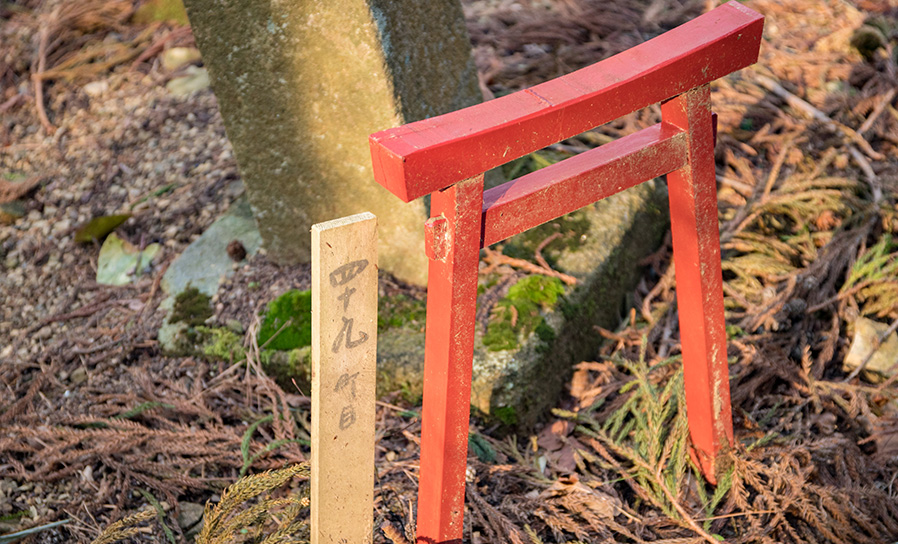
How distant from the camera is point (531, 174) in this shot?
4.42ft

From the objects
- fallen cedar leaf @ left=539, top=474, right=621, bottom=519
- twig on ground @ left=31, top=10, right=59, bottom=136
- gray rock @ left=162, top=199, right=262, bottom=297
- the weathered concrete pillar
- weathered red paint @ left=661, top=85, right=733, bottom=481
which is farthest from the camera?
twig on ground @ left=31, top=10, right=59, bottom=136

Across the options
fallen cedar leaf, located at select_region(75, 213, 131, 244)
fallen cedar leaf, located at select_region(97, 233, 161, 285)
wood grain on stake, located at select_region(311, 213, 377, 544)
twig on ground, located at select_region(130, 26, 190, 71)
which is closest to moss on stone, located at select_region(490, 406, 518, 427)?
wood grain on stake, located at select_region(311, 213, 377, 544)

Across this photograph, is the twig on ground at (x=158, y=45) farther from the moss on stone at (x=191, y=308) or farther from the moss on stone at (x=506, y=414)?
the moss on stone at (x=506, y=414)

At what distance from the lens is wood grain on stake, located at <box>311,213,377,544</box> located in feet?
3.65

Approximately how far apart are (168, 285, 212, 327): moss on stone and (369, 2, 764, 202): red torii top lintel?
1.51m

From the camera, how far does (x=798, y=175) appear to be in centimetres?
279

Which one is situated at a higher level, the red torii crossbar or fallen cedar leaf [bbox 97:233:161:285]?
the red torii crossbar

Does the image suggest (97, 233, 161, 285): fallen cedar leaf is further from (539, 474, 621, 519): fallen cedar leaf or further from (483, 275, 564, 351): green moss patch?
(539, 474, 621, 519): fallen cedar leaf

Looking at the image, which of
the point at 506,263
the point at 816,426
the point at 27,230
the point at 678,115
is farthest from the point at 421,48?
A: the point at 27,230

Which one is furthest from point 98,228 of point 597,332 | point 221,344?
point 597,332

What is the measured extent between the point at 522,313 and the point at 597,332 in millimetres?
343

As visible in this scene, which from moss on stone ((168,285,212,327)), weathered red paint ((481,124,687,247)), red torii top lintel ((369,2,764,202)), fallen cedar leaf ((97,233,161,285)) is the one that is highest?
red torii top lintel ((369,2,764,202))

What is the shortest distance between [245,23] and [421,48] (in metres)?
0.52

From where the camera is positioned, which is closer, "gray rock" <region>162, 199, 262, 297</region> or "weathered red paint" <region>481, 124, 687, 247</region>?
"weathered red paint" <region>481, 124, 687, 247</region>
